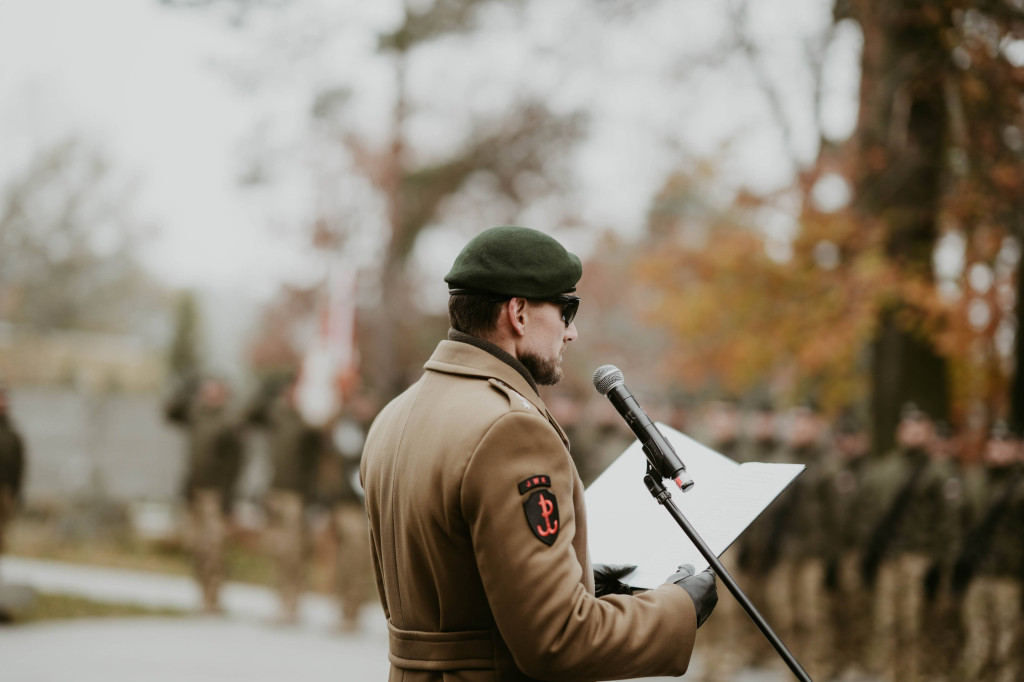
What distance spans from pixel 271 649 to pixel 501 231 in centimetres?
761

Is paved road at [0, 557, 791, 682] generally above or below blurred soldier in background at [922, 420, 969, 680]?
below

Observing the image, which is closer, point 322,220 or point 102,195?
point 322,220

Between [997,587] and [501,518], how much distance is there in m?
7.42

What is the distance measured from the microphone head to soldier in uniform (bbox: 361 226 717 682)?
16 centimetres

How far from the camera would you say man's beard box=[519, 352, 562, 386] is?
2553 millimetres

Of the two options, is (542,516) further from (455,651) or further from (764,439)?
(764,439)

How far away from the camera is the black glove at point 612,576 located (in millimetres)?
2695

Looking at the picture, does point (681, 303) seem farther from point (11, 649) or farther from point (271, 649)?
point (11, 649)

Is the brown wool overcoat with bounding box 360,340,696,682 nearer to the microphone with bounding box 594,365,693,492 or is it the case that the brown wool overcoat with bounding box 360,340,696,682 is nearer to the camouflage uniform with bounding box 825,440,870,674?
the microphone with bounding box 594,365,693,492

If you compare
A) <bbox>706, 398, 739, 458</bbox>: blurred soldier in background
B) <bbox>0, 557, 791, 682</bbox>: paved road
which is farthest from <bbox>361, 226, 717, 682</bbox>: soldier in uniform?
<bbox>706, 398, 739, 458</bbox>: blurred soldier in background

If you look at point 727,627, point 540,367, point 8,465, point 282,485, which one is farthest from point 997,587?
point 8,465

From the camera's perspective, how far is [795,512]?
948 cm

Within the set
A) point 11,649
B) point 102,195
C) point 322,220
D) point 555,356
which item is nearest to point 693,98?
point 322,220

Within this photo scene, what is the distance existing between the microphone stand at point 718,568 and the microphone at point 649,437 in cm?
3
